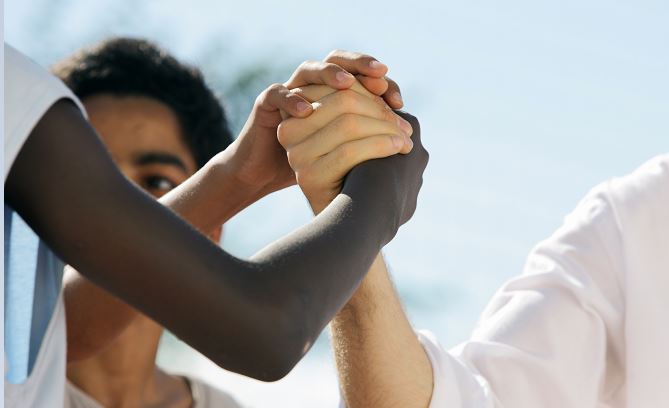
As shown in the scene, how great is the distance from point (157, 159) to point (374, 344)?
0.96 meters

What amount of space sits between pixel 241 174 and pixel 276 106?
12cm

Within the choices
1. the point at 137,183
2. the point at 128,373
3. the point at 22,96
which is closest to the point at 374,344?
the point at 22,96

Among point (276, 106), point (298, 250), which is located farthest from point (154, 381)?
point (298, 250)

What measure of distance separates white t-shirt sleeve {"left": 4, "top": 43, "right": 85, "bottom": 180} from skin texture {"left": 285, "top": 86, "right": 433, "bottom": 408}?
0.52 m

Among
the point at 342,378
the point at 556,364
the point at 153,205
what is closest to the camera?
the point at 153,205

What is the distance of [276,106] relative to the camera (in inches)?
75.5

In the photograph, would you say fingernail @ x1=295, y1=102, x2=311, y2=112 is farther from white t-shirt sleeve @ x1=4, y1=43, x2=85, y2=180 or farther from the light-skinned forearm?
white t-shirt sleeve @ x1=4, y1=43, x2=85, y2=180

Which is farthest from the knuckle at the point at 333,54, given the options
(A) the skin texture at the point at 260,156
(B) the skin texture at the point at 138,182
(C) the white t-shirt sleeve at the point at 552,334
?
(B) the skin texture at the point at 138,182

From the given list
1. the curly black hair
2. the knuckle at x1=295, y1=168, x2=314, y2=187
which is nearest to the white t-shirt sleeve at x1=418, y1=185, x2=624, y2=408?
the knuckle at x1=295, y1=168, x2=314, y2=187

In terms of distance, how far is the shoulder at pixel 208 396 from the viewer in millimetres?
2732

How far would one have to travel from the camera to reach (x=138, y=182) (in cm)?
255

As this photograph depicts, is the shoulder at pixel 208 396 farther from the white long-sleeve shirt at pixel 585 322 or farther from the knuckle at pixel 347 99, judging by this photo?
the knuckle at pixel 347 99

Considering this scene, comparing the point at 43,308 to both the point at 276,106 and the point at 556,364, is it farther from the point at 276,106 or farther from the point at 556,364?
the point at 556,364

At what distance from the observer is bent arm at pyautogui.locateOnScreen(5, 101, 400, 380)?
4.22ft
